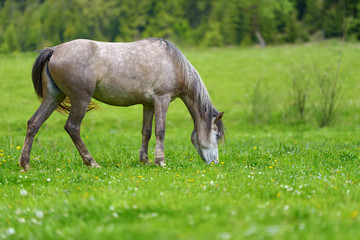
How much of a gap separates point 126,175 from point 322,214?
383 cm

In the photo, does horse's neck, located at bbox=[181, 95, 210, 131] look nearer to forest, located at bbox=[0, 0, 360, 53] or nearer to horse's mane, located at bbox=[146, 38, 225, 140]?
horse's mane, located at bbox=[146, 38, 225, 140]

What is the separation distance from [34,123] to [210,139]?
380 cm

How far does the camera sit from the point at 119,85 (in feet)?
27.9

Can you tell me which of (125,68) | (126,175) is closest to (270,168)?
(126,175)

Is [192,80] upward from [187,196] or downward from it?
upward

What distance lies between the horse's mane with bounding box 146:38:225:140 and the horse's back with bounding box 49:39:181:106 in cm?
12

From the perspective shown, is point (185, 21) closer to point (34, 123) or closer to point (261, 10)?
point (261, 10)

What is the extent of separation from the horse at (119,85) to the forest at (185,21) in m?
41.2

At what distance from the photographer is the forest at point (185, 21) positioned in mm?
55906

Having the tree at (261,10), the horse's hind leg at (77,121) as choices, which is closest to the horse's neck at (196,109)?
the horse's hind leg at (77,121)

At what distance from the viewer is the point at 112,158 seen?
989 cm

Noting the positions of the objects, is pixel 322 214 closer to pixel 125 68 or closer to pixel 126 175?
pixel 126 175

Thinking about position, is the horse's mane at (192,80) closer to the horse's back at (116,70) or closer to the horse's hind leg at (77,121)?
the horse's back at (116,70)

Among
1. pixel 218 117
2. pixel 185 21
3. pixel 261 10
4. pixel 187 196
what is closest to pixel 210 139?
pixel 218 117
